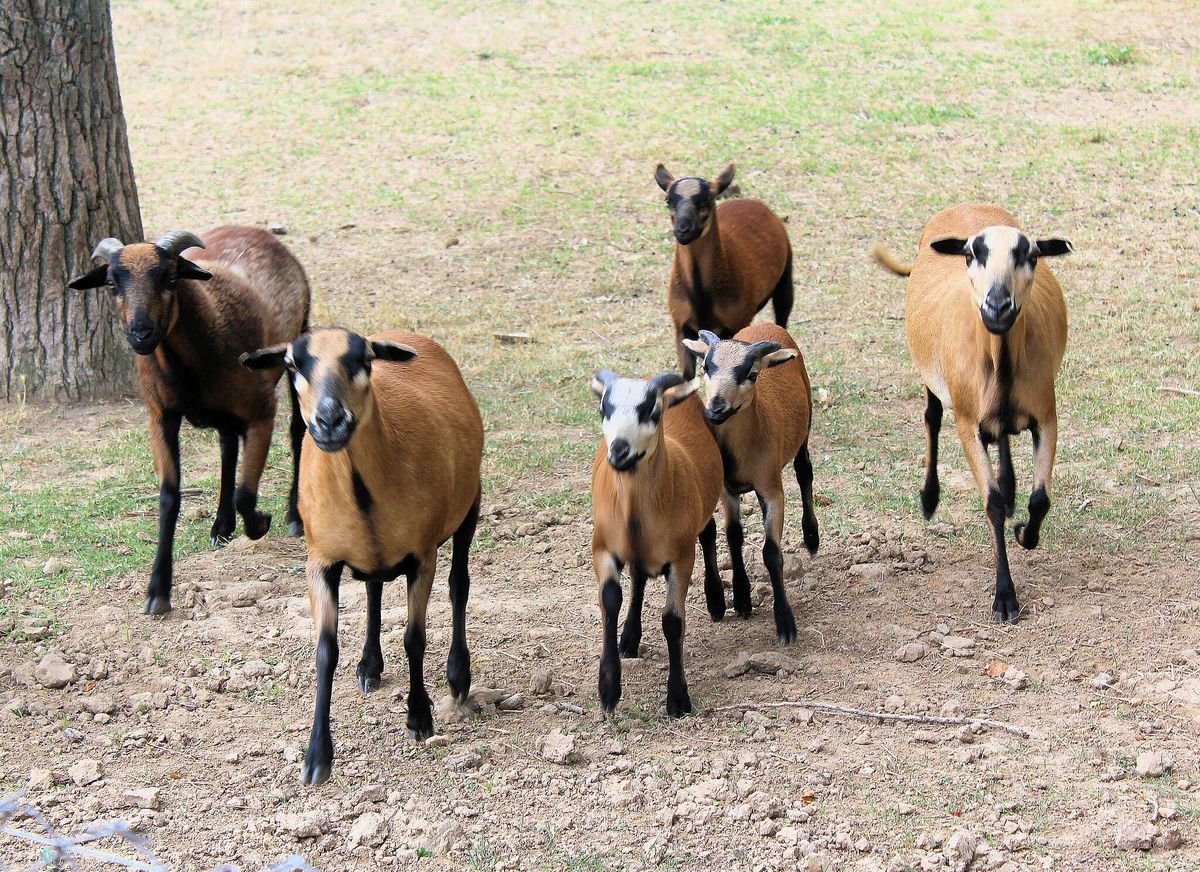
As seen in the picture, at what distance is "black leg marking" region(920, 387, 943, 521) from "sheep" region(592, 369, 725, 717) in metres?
2.27

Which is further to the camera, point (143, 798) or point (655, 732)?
point (655, 732)

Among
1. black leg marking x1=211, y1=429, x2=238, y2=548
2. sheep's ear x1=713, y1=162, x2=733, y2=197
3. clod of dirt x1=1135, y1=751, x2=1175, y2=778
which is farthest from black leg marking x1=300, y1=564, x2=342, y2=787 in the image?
sheep's ear x1=713, y1=162, x2=733, y2=197

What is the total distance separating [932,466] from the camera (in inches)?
304

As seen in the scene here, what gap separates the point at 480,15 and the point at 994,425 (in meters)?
14.6

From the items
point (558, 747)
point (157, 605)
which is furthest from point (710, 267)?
point (558, 747)

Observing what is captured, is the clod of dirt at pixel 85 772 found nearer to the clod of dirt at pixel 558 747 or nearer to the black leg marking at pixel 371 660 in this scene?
the black leg marking at pixel 371 660

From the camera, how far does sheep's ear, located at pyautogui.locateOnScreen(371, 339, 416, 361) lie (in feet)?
17.1

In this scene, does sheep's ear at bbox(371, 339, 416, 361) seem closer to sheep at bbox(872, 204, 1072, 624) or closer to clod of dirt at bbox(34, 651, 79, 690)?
clod of dirt at bbox(34, 651, 79, 690)

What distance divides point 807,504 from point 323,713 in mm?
3015

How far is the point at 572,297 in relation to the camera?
1195 centimetres

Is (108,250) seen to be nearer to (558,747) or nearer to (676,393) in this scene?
(676,393)

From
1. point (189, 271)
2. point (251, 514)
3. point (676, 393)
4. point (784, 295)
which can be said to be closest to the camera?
point (676, 393)

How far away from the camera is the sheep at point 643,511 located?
5.39 metres

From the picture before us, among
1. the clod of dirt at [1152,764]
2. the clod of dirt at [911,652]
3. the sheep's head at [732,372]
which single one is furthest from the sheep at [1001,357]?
the clod of dirt at [1152,764]
